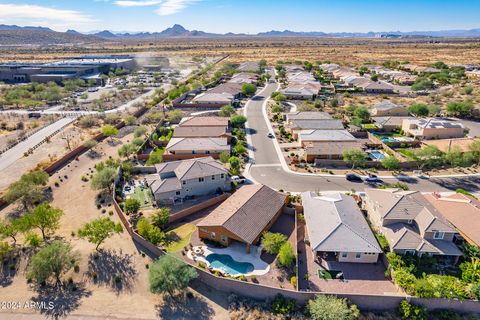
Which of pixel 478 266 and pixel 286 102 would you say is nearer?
pixel 478 266

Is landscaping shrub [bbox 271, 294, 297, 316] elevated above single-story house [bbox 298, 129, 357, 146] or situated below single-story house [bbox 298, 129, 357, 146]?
below

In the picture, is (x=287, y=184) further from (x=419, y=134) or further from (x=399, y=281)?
(x=419, y=134)

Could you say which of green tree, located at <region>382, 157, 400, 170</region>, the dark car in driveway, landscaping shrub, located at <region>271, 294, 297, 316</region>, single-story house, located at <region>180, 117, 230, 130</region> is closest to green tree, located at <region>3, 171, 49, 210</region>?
single-story house, located at <region>180, 117, 230, 130</region>

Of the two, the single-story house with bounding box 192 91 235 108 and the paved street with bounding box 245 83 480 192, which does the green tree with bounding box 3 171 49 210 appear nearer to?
the paved street with bounding box 245 83 480 192

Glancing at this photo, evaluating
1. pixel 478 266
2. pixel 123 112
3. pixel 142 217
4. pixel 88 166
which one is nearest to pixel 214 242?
pixel 142 217

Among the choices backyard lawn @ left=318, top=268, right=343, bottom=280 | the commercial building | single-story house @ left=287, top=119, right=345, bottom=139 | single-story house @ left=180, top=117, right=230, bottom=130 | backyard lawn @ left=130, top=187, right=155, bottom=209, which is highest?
the commercial building
